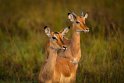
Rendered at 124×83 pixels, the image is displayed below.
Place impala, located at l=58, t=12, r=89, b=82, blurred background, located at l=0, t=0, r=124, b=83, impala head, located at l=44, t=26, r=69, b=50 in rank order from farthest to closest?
blurred background, located at l=0, t=0, r=124, b=83, impala, located at l=58, t=12, r=89, b=82, impala head, located at l=44, t=26, r=69, b=50

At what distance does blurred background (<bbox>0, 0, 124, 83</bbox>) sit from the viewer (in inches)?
516

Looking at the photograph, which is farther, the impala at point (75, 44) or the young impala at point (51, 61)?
the impala at point (75, 44)

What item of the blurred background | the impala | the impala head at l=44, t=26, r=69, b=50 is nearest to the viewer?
the impala head at l=44, t=26, r=69, b=50

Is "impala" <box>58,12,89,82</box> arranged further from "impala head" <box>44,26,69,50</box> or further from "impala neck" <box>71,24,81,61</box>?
"impala head" <box>44,26,69,50</box>

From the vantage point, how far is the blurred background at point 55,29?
43.0 feet

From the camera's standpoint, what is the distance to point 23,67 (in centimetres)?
1374

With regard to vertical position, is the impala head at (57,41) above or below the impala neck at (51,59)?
above

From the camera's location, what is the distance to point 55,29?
17094 mm

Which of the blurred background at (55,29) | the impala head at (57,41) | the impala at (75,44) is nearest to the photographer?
the impala head at (57,41)

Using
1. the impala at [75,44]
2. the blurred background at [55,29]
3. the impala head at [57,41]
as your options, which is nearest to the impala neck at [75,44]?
the impala at [75,44]

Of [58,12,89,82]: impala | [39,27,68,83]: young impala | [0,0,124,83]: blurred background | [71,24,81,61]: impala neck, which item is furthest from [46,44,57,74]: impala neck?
[0,0,124,83]: blurred background

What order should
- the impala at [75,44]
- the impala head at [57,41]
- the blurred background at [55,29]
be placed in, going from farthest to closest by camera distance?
the blurred background at [55,29] → the impala at [75,44] → the impala head at [57,41]

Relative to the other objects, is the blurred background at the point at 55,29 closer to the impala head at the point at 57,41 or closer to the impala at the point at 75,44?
the impala at the point at 75,44

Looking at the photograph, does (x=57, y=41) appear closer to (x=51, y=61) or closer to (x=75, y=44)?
(x=51, y=61)
